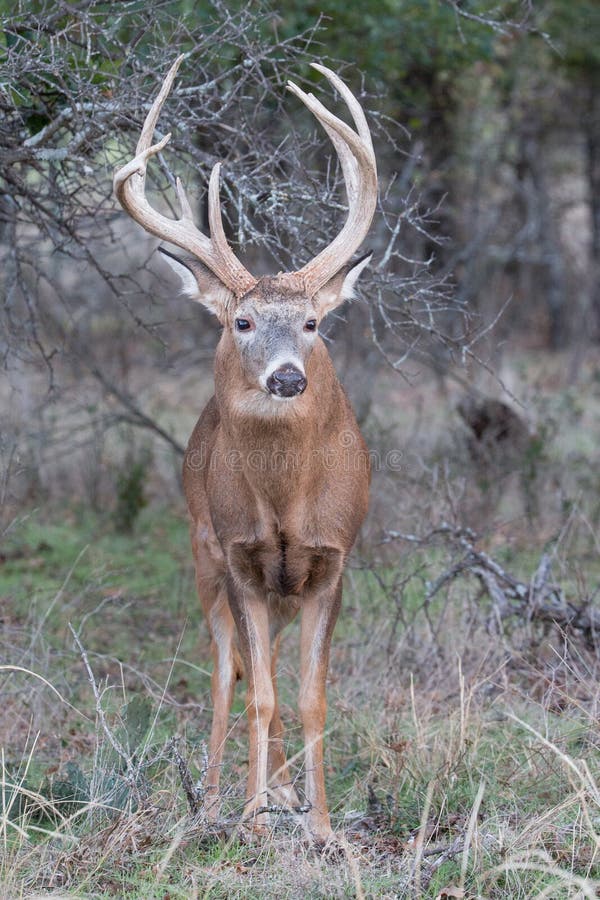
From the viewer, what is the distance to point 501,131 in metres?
16.3

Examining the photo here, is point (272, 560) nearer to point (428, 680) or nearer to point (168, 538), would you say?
point (428, 680)

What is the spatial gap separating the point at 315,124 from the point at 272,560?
4692mm

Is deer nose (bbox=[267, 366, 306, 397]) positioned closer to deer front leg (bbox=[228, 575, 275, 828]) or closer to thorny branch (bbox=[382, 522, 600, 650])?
deer front leg (bbox=[228, 575, 275, 828])

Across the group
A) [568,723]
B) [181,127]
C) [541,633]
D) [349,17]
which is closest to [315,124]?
[349,17]

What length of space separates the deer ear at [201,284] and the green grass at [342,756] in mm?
1491

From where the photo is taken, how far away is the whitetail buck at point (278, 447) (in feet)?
16.4

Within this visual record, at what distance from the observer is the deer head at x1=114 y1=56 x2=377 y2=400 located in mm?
4883

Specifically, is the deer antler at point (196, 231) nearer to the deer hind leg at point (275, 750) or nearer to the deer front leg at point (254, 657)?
the deer front leg at point (254, 657)

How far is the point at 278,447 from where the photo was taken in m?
5.13

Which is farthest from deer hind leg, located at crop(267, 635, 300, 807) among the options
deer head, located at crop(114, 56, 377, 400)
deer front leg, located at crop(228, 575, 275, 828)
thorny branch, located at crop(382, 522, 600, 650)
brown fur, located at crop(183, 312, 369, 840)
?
deer head, located at crop(114, 56, 377, 400)

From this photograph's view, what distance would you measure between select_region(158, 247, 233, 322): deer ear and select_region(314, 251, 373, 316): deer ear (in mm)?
422

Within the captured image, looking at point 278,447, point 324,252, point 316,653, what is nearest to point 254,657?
point 316,653

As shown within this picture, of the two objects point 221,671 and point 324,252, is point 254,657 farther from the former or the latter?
point 324,252

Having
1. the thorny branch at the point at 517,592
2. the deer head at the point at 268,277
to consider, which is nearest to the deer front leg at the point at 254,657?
the deer head at the point at 268,277
